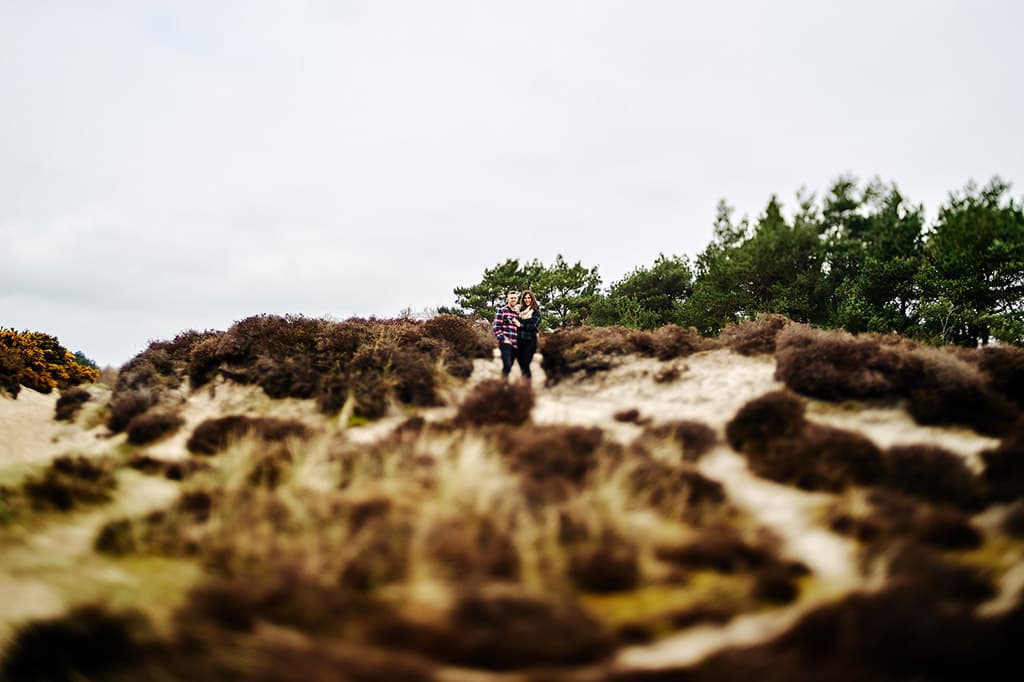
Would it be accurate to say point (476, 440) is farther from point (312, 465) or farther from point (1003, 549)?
point (1003, 549)

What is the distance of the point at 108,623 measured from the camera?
12.4 feet

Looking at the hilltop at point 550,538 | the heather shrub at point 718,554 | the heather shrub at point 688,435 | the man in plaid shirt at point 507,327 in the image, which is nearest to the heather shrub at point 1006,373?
the hilltop at point 550,538

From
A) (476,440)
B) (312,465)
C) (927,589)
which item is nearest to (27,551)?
(312,465)

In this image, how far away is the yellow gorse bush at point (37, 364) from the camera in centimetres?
1524

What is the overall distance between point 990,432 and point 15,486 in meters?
14.5

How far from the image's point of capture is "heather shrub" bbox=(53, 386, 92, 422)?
39.5ft

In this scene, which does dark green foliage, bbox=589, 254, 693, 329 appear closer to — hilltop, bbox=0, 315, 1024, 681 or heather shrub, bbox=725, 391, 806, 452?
hilltop, bbox=0, 315, 1024, 681

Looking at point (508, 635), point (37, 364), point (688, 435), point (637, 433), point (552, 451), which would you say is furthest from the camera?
point (37, 364)

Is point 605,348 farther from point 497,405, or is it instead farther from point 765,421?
point 765,421

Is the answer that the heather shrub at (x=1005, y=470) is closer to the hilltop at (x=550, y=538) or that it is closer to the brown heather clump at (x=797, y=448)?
the hilltop at (x=550, y=538)

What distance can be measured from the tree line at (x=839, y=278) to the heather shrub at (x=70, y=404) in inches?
975

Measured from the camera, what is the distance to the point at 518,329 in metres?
11.0

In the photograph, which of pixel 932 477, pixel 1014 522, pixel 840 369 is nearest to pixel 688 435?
pixel 932 477

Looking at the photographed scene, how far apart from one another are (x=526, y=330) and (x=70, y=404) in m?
12.6
